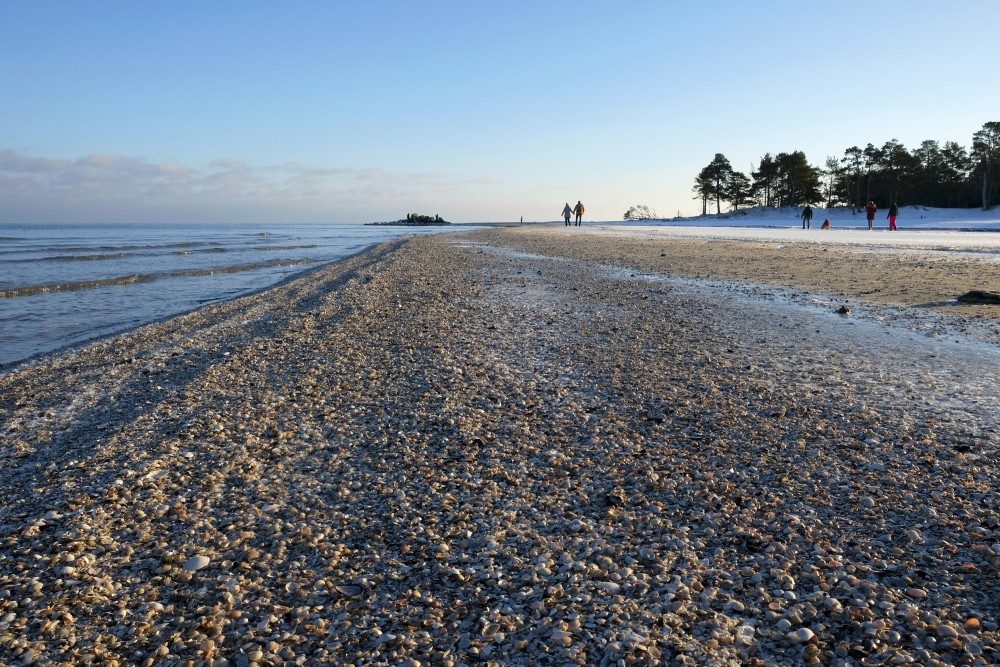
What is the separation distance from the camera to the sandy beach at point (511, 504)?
237 cm

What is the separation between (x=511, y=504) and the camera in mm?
3400

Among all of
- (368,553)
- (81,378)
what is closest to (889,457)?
(368,553)

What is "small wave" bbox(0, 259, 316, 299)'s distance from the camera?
15852 mm

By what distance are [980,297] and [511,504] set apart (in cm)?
988

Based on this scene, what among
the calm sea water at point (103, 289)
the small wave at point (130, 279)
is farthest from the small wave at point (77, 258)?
the small wave at point (130, 279)

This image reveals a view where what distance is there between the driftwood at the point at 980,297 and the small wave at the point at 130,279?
65.5 feet

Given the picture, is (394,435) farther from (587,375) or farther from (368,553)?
(587,375)

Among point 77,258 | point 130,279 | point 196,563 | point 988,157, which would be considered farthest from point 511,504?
point 988,157

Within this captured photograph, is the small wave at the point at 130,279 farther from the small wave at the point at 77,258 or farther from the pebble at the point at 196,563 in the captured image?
the pebble at the point at 196,563

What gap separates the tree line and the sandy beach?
7081 centimetres

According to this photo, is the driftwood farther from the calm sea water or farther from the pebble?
the calm sea water

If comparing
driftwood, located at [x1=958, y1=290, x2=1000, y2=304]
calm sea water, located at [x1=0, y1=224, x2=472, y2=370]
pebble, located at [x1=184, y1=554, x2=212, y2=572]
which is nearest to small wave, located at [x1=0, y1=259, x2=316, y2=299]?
calm sea water, located at [x1=0, y1=224, x2=472, y2=370]

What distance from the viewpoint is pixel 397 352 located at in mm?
7133

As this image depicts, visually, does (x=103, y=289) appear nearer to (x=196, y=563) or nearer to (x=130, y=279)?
(x=130, y=279)
